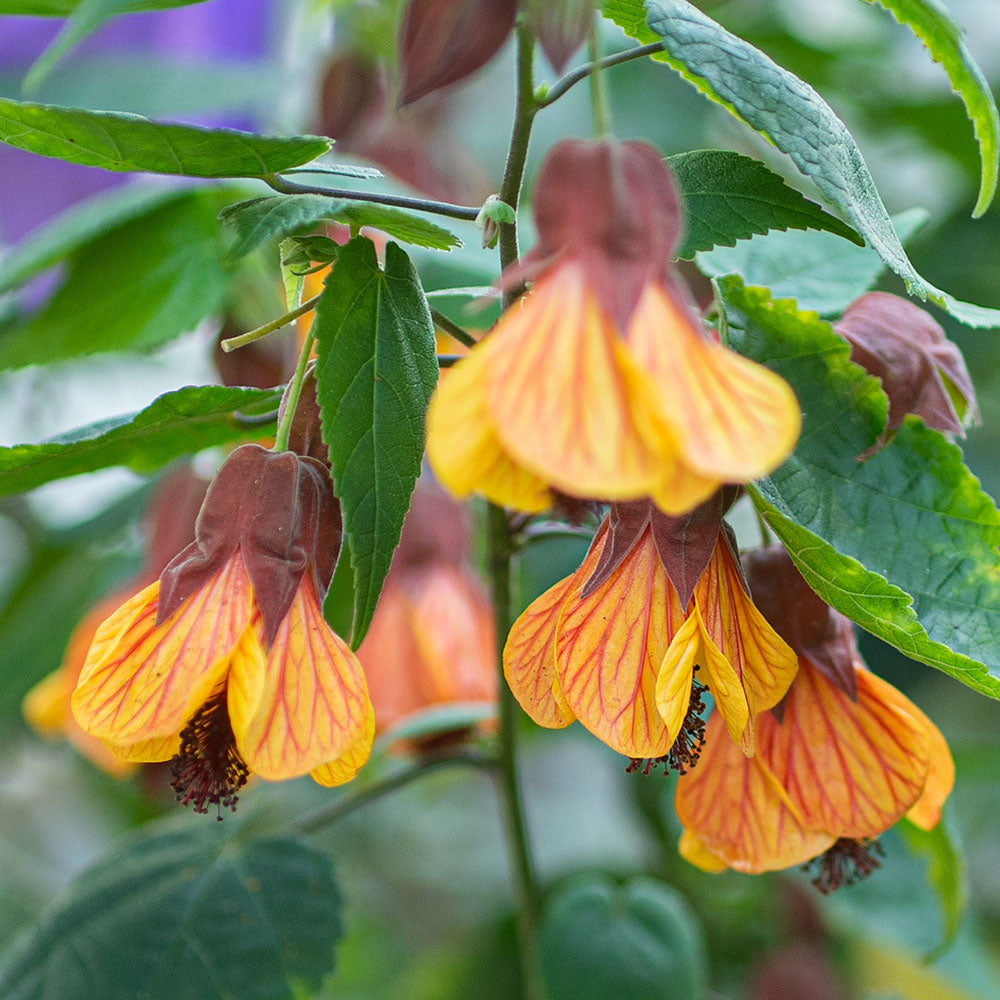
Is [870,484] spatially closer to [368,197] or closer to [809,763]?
[809,763]

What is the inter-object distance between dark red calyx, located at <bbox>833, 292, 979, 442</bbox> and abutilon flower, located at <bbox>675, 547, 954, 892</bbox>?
8 centimetres

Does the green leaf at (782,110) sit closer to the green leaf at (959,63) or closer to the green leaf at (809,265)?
Answer: the green leaf at (959,63)

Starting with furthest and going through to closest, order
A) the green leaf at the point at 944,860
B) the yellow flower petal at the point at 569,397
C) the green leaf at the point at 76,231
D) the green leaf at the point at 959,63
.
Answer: the green leaf at the point at 76,231, the green leaf at the point at 944,860, the green leaf at the point at 959,63, the yellow flower petal at the point at 569,397

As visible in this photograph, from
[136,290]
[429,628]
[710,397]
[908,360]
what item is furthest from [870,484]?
[136,290]

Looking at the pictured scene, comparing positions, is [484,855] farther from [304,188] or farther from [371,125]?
[304,188]

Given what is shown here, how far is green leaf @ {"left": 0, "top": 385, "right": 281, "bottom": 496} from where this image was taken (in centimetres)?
44

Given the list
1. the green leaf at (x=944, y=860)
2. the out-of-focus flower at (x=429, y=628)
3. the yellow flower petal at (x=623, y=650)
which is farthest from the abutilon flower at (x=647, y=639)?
the out-of-focus flower at (x=429, y=628)

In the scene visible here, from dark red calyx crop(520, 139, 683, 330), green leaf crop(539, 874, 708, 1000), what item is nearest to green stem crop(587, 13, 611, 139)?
dark red calyx crop(520, 139, 683, 330)

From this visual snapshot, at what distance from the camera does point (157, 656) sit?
0.39 metres

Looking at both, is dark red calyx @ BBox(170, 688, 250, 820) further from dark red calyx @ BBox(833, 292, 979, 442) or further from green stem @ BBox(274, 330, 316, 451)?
dark red calyx @ BBox(833, 292, 979, 442)

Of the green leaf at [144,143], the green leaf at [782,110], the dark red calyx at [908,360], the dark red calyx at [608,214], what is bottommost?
the dark red calyx at [908,360]

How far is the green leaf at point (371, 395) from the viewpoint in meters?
0.39

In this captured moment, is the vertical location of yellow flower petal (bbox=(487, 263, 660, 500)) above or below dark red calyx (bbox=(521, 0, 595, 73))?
below

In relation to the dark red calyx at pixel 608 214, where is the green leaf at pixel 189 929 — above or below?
below
